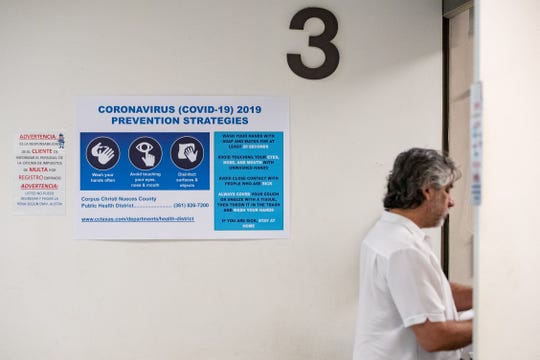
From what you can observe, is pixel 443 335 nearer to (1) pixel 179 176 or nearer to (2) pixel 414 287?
(2) pixel 414 287

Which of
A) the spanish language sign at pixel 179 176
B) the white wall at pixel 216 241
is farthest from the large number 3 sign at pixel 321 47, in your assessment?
the spanish language sign at pixel 179 176

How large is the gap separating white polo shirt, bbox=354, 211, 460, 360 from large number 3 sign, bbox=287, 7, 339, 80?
90 centimetres

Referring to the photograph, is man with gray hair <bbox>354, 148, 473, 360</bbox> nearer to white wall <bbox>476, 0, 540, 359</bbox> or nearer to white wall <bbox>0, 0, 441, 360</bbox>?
white wall <bbox>476, 0, 540, 359</bbox>

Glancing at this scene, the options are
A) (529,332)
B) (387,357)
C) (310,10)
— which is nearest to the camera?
(529,332)

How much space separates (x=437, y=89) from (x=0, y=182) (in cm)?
205

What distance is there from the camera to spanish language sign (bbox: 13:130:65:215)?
237 centimetres

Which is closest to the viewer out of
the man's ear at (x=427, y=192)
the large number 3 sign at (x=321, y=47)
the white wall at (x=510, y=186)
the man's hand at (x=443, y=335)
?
the white wall at (x=510, y=186)

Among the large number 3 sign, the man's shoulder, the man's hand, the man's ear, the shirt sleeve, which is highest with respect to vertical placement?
the large number 3 sign

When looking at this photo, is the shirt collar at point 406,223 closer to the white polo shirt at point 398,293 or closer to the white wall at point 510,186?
the white polo shirt at point 398,293

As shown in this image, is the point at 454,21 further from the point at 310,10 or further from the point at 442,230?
the point at 442,230

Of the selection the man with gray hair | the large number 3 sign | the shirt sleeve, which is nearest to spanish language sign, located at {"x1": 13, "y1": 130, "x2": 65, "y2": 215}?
the large number 3 sign

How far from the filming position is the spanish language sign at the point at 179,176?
237cm

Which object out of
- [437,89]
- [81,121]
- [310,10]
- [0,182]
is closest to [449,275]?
[437,89]

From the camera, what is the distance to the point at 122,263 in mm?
2373
